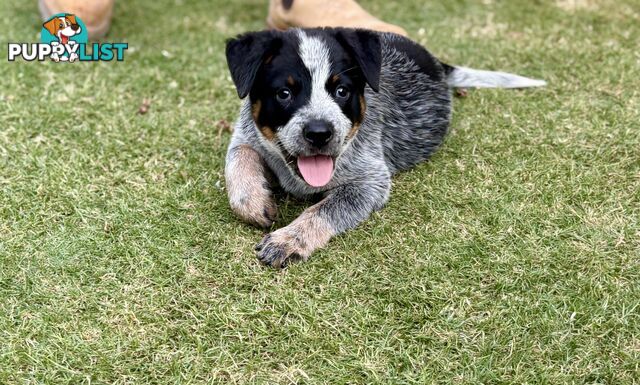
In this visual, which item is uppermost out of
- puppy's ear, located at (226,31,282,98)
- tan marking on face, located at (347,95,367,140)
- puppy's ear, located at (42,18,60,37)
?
puppy's ear, located at (226,31,282,98)

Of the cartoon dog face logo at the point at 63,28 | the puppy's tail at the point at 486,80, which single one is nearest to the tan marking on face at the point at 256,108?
the puppy's tail at the point at 486,80

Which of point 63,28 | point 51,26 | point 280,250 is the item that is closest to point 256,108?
point 280,250

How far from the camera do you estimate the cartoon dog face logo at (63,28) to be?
575 centimetres

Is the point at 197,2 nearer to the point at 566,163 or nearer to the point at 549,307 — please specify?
the point at 566,163

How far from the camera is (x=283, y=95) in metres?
3.50

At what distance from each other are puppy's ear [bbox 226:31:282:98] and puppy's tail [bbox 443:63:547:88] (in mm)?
1954

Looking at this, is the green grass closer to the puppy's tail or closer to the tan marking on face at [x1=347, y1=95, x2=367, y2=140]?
the puppy's tail

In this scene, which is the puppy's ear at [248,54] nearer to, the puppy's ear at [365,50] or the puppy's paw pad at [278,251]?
the puppy's ear at [365,50]

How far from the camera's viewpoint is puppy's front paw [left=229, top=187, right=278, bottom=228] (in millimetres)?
3623

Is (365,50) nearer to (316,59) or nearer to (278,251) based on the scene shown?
(316,59)

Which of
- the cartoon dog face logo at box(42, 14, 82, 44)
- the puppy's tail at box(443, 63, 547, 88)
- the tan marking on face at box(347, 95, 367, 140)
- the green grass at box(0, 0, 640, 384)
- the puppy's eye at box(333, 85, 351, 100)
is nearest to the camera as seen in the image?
the green grass at box(0, 0, 640, 384)

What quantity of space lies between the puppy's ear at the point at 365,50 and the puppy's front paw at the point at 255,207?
0.89m

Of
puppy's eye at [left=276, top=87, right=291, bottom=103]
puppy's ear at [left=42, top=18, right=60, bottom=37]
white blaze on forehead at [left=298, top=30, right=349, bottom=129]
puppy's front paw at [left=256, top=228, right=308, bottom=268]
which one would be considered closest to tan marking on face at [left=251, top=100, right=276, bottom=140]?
puppy's eye at [left=276, top=87, right=291, bottom=103]

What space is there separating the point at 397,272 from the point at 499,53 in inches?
124
